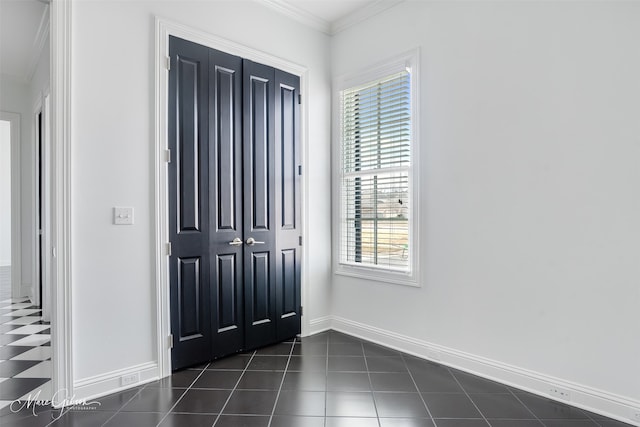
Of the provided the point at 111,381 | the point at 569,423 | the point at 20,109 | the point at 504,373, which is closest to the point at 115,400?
the point at 111,381

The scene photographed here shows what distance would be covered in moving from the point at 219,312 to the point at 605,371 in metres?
2.59

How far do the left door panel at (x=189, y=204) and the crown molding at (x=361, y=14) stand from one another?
1.48 m

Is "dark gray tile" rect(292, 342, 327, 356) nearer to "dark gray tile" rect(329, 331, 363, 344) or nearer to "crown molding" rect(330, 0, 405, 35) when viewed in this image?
"dark gray tile" rect(329, 331, 363, 344)

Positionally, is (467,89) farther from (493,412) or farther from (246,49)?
(493,412)

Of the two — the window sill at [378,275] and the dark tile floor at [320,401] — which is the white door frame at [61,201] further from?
the window sill at [378,275]

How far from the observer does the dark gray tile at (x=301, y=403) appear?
7.02 feet

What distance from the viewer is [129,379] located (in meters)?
2.43

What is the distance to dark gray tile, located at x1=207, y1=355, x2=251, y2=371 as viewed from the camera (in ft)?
9.09

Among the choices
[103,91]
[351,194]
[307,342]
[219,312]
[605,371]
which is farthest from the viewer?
[351,194]

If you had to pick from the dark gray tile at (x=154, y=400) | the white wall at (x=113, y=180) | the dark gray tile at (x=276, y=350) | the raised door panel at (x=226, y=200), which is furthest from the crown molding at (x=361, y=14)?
the dark gray tile at (x=154, y=400)


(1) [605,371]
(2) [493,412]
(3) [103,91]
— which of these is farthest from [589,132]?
(3) [103,91]

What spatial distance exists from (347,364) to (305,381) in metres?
0.44

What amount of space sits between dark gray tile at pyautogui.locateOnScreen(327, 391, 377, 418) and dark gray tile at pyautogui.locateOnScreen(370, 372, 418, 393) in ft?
0.50

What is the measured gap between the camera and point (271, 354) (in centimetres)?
305
